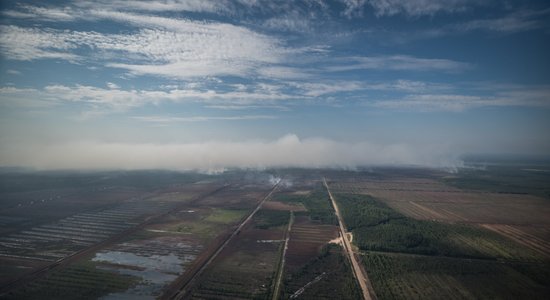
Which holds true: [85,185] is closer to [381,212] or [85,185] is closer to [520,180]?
[381,212]

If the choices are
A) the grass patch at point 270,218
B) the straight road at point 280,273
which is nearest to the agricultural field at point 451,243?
the straight road at point 280,273

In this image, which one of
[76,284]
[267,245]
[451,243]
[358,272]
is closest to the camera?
[76,284]

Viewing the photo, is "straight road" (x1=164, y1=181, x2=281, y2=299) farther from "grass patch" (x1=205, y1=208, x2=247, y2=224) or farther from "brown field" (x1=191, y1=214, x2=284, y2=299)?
"grass patch" (x1=205, y1=208, x2=247, y2=224)

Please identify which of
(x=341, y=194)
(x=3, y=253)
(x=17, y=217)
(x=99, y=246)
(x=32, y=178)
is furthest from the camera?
(x=32, y=178)

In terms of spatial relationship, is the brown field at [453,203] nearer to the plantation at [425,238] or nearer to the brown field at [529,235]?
the brown field at [529,235]

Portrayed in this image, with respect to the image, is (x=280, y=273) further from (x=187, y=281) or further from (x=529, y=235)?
(x=529, y=235)

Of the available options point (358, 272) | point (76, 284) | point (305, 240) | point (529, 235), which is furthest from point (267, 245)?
point (529, 235)

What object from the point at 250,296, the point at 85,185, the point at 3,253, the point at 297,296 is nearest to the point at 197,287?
the point at 250,296

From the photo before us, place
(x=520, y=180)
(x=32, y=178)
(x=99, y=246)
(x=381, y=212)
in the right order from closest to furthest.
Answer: (x=99, y=246)
(x=381, y=212)
(x=32, y=178)
(x=520, y=180)
